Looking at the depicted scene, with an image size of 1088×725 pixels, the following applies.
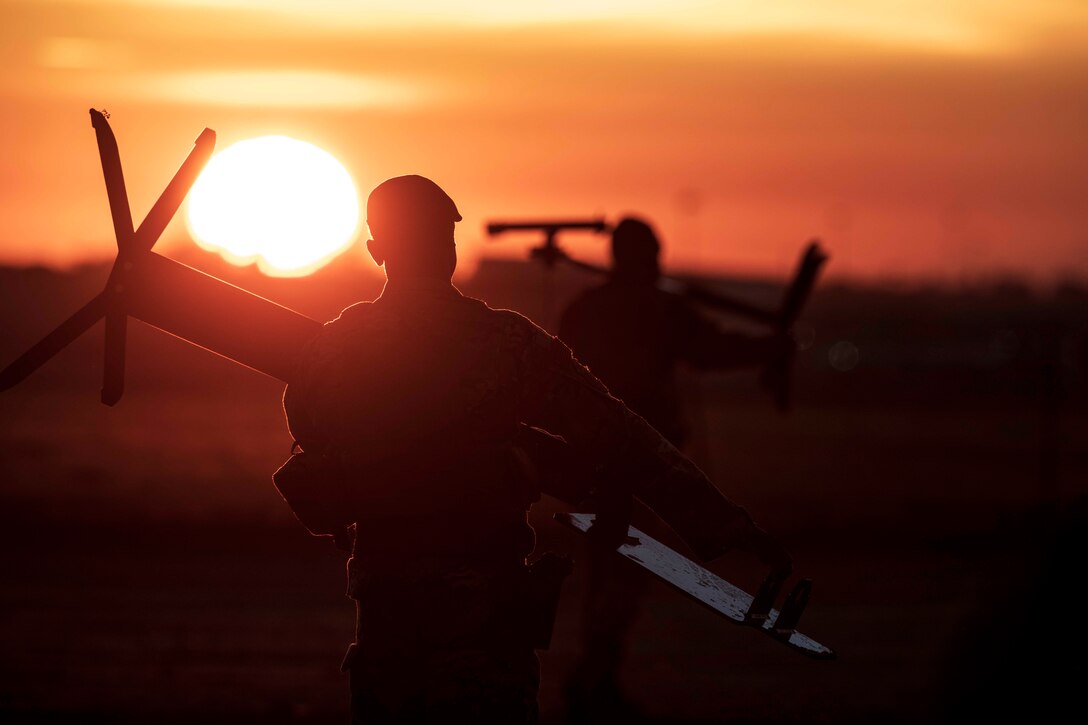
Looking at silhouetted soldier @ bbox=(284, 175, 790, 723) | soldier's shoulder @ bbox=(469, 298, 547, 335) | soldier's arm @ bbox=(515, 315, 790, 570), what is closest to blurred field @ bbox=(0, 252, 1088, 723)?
soldier's arm @ bbox=(515, 315, 790, 570)

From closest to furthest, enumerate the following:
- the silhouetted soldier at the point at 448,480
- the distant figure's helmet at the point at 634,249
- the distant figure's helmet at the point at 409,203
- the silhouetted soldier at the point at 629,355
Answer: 1. the silhouetted soldier at the point at 448,480
2. the distant figure's helmet at the point at 409,203
3. the silhouetted soldier at the point at 629,355
4. the distant figure's helmet at the point at 634,249

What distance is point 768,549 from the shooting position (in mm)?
4934

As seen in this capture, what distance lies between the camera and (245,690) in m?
10.3

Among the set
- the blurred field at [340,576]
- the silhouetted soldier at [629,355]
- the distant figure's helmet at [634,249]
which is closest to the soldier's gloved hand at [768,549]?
the blurred field at [340,576]

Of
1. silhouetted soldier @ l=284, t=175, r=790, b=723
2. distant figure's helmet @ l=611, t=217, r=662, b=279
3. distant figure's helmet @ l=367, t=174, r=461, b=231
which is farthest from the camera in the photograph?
distant figure's helmet @ l=611, t=217, r=662, b=279

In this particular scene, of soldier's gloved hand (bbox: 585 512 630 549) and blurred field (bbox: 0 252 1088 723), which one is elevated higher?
soldier's gloved hand (bbox: 585 512 630 549)

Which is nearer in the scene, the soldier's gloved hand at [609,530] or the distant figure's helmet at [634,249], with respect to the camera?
the soldier's gloved hand at [609,530]

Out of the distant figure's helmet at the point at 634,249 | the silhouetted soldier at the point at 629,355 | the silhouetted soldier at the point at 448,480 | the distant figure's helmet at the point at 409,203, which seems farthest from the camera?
the distant figure's helmet at the point at 634,249

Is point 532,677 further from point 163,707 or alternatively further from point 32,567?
point 32,567

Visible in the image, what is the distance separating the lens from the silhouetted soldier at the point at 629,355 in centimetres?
902

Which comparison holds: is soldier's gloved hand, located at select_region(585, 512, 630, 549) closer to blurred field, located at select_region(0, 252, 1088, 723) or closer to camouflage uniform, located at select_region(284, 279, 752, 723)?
camouflage uniform, located at select_region(284, 279, 752, 723)

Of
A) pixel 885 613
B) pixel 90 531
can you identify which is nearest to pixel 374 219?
pixel 885 613

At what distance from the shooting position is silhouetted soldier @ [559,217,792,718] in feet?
29.6

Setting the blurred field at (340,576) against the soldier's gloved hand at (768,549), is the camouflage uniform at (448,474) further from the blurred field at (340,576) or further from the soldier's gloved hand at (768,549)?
the blurred field at (340,576)
